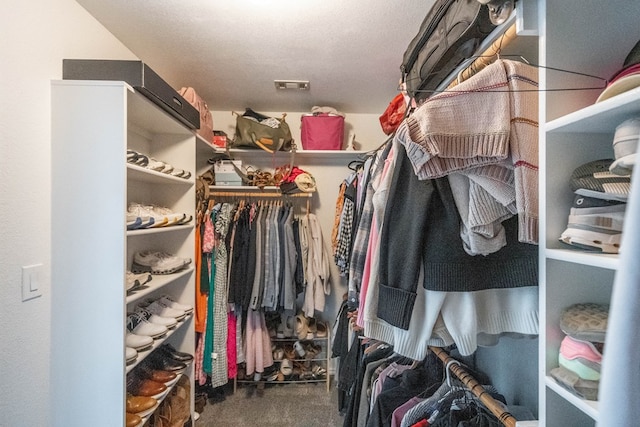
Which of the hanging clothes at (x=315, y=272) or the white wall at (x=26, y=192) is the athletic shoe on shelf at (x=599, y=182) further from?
the hanging clothes at (x=315, y=272)

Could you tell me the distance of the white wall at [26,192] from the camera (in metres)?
0.93

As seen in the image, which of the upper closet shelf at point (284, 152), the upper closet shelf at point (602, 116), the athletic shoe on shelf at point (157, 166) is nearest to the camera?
the upper closet shelf at point (602, 116)

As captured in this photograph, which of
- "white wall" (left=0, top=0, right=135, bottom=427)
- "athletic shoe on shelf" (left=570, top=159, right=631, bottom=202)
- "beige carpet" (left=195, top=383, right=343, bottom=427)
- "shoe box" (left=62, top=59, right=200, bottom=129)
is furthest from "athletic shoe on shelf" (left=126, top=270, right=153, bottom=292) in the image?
"athletic shoe on shelf" (left=570, top=159, right=631, bottom=202)

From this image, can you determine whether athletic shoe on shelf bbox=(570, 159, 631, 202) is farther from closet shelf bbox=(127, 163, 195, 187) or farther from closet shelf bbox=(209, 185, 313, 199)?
closet shelf bbox=(209, 185, 313, 199)

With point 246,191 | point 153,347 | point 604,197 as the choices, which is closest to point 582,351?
point 604,197

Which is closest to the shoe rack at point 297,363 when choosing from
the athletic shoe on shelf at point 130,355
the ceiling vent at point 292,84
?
the athletic shoe on shelf at point 130,355

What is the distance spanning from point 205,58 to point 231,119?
0.84 metres

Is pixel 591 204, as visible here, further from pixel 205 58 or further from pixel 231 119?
pixel 231 119

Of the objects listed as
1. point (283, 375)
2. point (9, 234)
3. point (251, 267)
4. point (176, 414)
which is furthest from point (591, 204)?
point (283, 375)

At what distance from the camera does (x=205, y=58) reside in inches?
62.2

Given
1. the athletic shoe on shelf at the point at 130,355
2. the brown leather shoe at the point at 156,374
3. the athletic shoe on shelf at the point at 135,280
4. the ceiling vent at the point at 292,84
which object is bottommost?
the brown leather shoe at the point at 156,374

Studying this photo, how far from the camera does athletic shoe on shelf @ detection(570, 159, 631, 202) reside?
488 mm

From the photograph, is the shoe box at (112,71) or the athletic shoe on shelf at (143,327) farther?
the athletic shoe on shelf at (143,327)

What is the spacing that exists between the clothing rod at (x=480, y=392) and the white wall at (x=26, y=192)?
1273 mm
